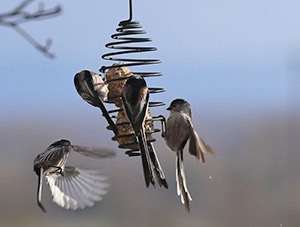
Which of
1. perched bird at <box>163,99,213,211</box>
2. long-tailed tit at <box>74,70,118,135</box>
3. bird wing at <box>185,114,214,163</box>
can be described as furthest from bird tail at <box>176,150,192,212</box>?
long-tailed tit at <box>74,70,118,135</box>

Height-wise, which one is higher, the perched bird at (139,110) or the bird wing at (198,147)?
the perched bird at (139,110)

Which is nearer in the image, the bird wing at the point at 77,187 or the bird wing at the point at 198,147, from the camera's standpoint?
the bird wing at the point at 198,147

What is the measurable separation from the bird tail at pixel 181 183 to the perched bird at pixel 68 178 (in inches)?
9.8

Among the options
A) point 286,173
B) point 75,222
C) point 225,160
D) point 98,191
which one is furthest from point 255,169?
point 98,191

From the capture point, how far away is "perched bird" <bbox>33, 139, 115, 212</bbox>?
287 cm

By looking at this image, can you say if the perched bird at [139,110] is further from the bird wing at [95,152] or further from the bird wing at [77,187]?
the bird wing at [77,187]

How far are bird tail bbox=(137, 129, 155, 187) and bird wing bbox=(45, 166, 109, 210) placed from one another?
36 cm

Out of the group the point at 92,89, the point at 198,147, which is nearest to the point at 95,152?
the point at 92,89

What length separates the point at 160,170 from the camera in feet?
8.96

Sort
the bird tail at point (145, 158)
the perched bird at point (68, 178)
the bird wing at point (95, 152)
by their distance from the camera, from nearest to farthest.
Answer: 1. the bird tail at point (145, 158)
2. the bird wing at point (95, 152)
3. the perched bird at point (68, 178)

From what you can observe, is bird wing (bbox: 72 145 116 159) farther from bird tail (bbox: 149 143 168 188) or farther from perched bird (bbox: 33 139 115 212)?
bird tail (bbox: 149 143 168 188)

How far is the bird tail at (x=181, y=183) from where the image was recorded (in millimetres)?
2809

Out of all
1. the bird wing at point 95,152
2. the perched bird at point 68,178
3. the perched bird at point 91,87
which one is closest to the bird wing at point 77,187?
the perched bird at point 68,178

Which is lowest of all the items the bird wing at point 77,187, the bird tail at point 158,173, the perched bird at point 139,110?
the bird wing at point 77,187
